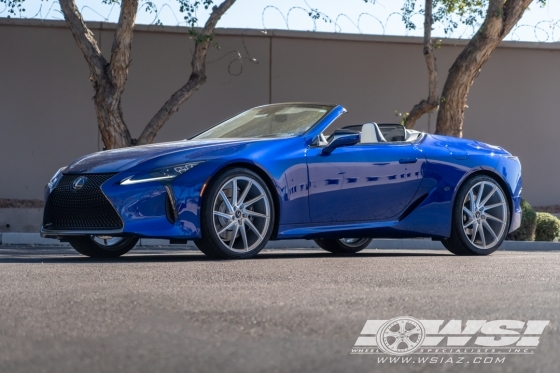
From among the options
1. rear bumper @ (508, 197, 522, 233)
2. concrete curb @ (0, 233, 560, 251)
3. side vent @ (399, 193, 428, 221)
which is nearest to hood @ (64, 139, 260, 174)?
side vent @ (399, 193, 428, 221)

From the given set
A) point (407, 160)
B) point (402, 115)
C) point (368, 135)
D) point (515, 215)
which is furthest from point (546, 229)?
point (368, 135)

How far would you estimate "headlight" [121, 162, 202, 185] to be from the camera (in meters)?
7.43

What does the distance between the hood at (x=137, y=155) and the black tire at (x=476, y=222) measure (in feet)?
7.12

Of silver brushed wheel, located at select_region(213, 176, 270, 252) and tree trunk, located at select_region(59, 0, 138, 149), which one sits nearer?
silver brushed wheel, located at select_region(213, 176, 270, 252)

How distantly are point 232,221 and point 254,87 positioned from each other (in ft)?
36.1

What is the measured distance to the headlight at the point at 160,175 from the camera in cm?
743

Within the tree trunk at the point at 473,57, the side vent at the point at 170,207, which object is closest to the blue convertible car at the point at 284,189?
the side vent at the point at 170,207

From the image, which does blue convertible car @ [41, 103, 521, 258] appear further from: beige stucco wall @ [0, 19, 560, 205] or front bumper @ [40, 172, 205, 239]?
beige stucco wall @ [0, 19, 560, 205]

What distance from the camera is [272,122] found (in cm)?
884

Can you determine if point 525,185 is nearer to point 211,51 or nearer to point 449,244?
point 211,51

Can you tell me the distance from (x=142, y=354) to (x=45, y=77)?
15.2 meters

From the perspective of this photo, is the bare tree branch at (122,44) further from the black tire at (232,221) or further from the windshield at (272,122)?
the black tire at (232,221)

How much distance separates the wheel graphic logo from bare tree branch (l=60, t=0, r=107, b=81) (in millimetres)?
11327

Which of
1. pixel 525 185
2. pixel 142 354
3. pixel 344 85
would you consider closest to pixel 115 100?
pixel 344 85
